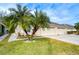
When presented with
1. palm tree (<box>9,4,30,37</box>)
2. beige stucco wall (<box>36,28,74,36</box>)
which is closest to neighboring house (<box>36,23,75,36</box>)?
beige stucco wall (<box>36,28,74,36</box>)

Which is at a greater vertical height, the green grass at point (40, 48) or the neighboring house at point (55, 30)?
the neighboring house at point (55, 30)

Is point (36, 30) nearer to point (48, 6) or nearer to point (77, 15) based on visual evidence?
point (48, 6)

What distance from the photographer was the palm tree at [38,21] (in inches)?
80.4

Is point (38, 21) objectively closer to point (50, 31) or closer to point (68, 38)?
point (50, 31)

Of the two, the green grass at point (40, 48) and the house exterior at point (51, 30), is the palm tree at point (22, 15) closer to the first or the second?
the house exterior at point (51, 30)

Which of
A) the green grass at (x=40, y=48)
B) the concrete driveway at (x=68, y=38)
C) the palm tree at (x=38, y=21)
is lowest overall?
the green grass at (x=40, y=48)

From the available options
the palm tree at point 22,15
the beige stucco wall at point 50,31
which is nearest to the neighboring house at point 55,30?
the beige stucco wall at point 50,31

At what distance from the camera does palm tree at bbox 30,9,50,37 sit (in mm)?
2043

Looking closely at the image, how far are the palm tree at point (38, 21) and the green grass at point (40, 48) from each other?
121 millimetres

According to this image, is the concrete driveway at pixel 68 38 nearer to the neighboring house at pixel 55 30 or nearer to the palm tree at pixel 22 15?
the neighboring house at pixel 55 30

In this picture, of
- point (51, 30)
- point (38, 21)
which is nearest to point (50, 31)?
point (51, 30)

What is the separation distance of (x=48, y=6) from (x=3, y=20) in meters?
0.47

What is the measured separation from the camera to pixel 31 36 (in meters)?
2.07
